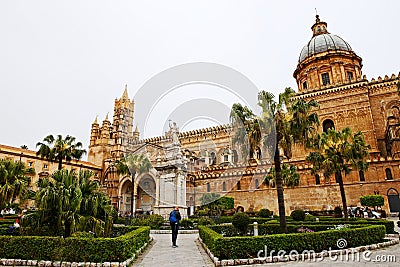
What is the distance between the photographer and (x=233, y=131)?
15.0 metres

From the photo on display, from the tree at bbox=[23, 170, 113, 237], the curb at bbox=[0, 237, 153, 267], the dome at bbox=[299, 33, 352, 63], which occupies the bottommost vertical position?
the curb at bbox=[0, 237, 153, 267]

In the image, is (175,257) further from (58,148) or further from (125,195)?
(125,195)

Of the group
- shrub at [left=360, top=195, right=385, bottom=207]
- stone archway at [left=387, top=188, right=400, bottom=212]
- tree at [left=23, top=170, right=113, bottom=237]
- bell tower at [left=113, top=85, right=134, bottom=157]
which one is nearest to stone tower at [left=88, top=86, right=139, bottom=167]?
bell tower at [left=113, top=85, right=134, bottom=157]

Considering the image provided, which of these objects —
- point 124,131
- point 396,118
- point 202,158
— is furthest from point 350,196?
point 124,131

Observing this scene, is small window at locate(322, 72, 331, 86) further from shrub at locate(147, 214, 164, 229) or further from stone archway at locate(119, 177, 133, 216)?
stone archway at locate(119, 177, 133, 216)

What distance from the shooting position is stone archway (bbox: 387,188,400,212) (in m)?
26.4

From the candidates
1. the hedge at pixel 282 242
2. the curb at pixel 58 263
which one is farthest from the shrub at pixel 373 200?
the curb at pixel 58 263

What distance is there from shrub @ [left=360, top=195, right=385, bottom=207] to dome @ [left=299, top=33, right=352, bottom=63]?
2448 centimetres

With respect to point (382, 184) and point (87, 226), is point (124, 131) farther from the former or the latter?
point (87, 226)

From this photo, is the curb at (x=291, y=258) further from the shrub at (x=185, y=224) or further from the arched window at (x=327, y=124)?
the arched window at (x=327, y=124)

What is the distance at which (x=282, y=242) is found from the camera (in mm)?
→ 8336

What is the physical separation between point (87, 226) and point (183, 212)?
11.3 m

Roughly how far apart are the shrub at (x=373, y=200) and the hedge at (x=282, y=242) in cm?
1867

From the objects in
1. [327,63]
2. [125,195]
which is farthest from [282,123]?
[125,195]
